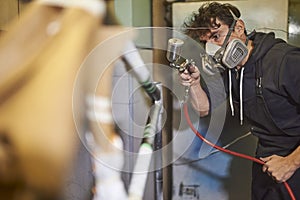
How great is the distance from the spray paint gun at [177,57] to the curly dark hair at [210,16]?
0.05m

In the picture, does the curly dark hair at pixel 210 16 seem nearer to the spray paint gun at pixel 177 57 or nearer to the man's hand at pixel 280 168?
the spray paint gun at pixel 177 57

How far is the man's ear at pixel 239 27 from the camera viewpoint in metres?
0.93

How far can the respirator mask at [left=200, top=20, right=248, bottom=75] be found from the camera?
0.91m

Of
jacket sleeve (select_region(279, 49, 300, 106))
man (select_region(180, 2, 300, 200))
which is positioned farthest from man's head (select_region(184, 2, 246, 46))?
jacket sleeve (select_region(279, 49, 300, 106))

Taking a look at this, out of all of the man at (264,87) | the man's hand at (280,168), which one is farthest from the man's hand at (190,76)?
the man's hand at (280,168)

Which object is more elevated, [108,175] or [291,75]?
[291,75]

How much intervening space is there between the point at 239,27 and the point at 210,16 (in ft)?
0.27

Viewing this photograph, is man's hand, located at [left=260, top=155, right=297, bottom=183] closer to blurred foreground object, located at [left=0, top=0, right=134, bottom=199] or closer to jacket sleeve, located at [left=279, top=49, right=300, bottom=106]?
jacket sleeve, located at [left=279, top=49, right=300, bottom=106]

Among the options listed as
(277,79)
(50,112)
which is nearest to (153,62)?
(277,79)

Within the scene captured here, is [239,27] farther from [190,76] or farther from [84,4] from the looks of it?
[84,4]

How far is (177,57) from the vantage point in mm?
920

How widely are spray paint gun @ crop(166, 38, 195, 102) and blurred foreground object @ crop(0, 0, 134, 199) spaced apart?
0.59m

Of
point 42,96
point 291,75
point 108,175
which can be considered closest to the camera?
point 42,96

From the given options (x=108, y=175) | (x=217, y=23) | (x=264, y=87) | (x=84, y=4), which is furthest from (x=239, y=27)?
(x=84, y=4)
